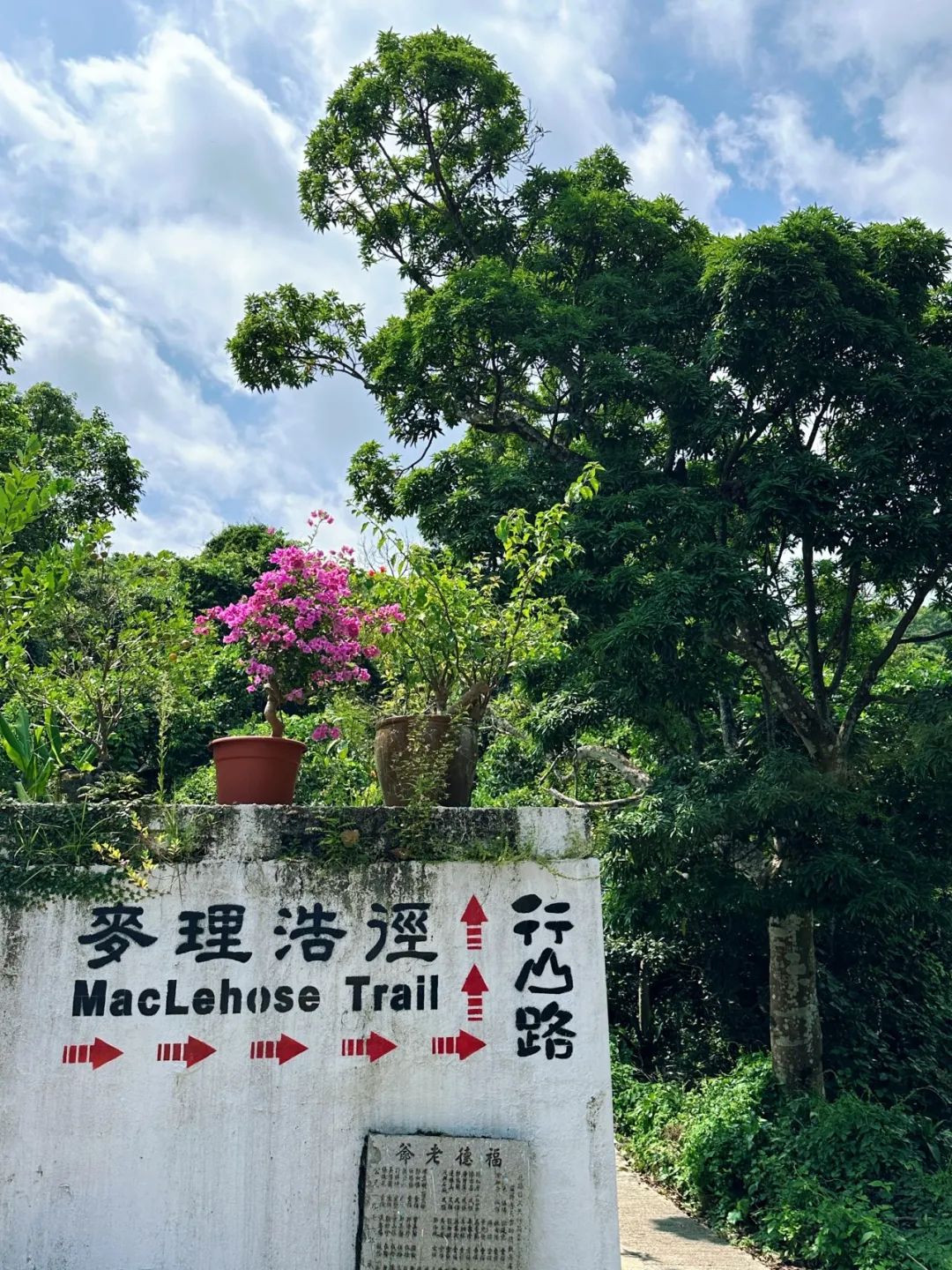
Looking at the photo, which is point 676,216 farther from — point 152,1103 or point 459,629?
point 152,1103

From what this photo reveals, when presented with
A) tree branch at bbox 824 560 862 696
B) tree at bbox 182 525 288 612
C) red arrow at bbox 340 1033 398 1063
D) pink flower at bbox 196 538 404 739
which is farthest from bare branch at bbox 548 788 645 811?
tree at bbox 182 525 288 612

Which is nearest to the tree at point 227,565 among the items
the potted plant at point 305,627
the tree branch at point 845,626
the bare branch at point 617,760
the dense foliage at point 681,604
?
the dense foliage at point 681,604

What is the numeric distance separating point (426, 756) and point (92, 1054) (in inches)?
63.7

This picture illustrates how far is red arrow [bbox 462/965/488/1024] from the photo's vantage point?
3.61 metres

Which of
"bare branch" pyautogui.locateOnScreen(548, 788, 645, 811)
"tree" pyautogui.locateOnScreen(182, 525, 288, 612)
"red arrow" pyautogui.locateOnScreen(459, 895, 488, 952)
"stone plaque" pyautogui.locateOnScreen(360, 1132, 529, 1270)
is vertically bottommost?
"stone plaque" pyautogui.locateOnScreen(360, 1132, 529, 1270)

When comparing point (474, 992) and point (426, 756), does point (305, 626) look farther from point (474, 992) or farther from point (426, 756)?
point (474, 992)

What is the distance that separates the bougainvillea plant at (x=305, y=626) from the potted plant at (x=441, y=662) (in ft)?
0.55

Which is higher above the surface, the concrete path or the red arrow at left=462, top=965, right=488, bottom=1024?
the red arrow at left=462, top=965, right=488, bottom=1024

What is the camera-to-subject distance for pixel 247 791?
4113 mm

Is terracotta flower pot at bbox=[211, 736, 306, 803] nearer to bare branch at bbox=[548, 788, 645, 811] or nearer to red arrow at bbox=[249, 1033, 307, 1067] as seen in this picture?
red arrow at bbox=[249, 1033, 307, 1067]

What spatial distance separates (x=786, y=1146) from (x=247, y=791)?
4.76 meters

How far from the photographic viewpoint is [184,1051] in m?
3.50

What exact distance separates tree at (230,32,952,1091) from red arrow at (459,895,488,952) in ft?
9.43

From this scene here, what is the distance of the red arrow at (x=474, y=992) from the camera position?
3.61 meters
